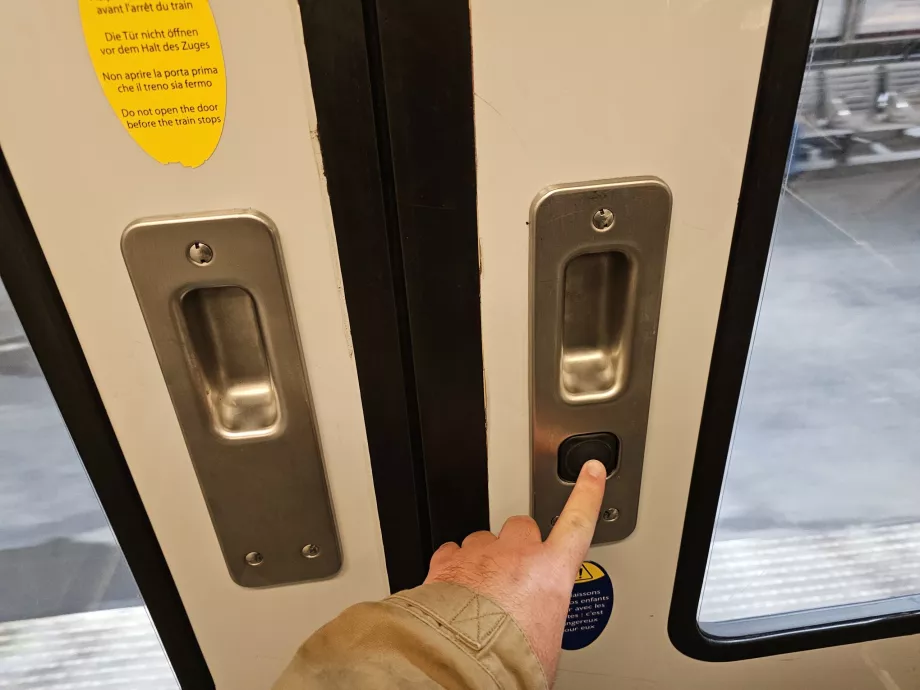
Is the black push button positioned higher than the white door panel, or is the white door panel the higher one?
the white door panel

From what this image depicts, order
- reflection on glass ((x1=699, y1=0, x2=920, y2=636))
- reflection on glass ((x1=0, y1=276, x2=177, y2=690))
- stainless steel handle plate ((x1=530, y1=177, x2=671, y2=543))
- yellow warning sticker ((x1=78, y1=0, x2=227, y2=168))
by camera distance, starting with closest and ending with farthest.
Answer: yellow warning sticker ((x1=78, y1=0, x2=227, y2=168))
stainless steel handle plate ((x1=530, y1=177, x2=671, y2=543))
reflection on glass ((x1=699, y1=0, x2=920, y2=636))
reflection on glass ((x1=0, y1=276, x2=177, y2=690))

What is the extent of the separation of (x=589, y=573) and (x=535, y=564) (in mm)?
218

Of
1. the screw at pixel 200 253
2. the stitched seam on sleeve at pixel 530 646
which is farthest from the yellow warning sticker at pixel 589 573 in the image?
the screw at pixel 200 253

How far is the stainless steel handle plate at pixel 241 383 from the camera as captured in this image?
2.04 feet

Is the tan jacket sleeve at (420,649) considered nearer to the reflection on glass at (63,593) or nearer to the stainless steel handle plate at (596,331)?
the stainless steel handle plate at (596,331)

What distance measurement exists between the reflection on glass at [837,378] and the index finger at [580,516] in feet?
0.64

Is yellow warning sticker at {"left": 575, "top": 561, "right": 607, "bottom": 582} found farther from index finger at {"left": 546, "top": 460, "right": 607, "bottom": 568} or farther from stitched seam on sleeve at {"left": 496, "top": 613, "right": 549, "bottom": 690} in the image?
stitched seam on sleeve at {"left": 496, "top": 613, "right": 549, "bottom": 690}

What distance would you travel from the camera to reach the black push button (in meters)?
0.79

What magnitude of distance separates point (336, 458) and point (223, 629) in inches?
11.9

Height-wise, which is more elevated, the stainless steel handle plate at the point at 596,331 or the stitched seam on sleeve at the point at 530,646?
the stainless steel handle plate at the point at 596,331

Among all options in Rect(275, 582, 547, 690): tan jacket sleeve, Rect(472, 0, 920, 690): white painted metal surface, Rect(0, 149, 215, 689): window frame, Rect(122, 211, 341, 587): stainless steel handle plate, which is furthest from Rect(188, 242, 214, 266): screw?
Rect(275, 582, 547, 690): tan jacket sleeve

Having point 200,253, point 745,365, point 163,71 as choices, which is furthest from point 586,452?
point 163,71

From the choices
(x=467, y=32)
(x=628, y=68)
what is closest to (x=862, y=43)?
(x=628, y=68)

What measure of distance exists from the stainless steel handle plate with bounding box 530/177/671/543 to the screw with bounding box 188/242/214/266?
0.30 metres
